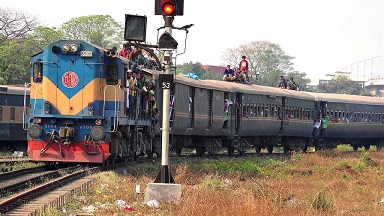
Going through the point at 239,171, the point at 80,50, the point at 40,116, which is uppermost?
the point at 80,50

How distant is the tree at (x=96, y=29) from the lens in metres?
65.9

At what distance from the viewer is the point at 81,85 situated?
17.3m

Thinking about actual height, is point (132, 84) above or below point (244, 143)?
above

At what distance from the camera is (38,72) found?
696 inches

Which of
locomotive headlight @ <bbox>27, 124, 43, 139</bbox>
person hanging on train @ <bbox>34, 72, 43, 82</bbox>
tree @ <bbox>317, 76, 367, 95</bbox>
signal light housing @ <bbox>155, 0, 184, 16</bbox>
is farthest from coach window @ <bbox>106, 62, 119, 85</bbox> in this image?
tree @ <bbox>317, 76, 367, 95</bbox>

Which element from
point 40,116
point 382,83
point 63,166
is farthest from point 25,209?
point 382,83

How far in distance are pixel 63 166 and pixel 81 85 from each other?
2.43 m

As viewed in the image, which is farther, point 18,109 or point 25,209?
point 18,109

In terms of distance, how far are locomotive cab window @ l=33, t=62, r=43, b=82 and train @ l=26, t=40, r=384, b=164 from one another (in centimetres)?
3

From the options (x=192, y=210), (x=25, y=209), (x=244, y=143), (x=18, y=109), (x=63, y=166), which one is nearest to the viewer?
(x=192, y=210)

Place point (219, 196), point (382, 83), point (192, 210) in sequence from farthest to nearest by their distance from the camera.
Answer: point (382, 83) < point (219, 196) < point (192, 210)

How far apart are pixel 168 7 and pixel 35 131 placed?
22.1ft

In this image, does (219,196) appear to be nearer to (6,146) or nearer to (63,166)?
(63,166)

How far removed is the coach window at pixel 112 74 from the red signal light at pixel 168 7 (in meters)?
6.20
